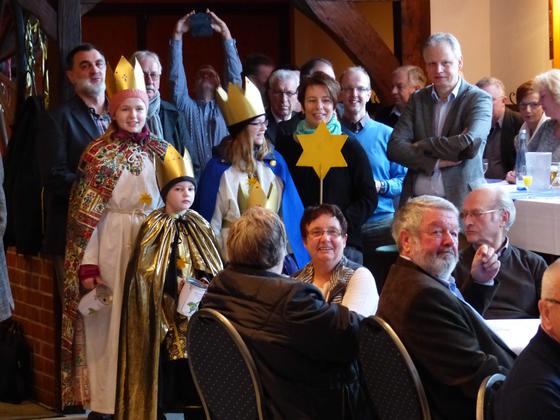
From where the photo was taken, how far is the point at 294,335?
3719 mm

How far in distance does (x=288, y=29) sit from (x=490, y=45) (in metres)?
3.02

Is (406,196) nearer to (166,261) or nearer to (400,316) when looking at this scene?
(166,261)

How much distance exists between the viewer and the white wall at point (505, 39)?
8.51 meters

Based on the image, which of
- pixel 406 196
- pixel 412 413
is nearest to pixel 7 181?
pixel 406 196

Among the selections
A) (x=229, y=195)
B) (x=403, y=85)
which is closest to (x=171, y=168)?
(x=229, y=195)

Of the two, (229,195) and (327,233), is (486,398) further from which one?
(229,195)

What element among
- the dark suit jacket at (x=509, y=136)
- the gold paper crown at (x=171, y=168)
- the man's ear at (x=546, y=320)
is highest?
the dark suit jacket at (x=509, y=136)

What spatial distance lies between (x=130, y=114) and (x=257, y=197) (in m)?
0.66

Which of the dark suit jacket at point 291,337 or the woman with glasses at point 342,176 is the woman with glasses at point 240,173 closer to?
the woman with glasses at point 342,176

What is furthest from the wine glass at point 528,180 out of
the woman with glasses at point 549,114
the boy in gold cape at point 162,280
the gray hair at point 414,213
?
the gray hair at point 414,213

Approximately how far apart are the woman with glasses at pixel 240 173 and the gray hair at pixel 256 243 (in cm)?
144

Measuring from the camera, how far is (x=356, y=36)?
731 centimetres

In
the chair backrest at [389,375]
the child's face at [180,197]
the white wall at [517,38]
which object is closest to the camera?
the chair backrest at [389,375]

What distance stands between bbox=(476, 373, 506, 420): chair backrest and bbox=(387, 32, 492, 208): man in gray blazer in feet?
8.29
